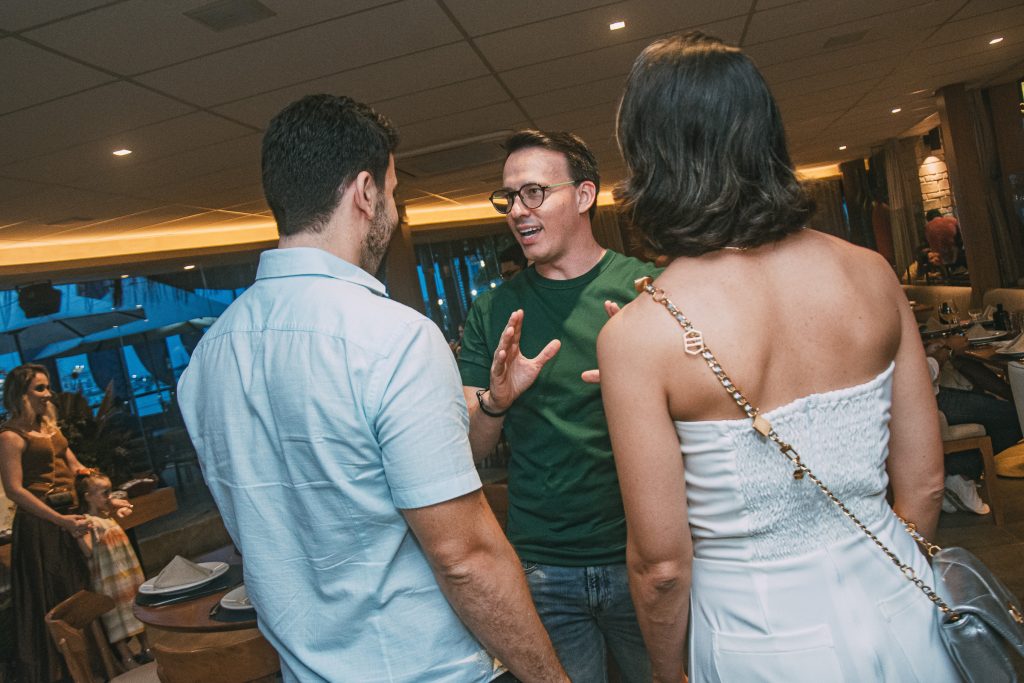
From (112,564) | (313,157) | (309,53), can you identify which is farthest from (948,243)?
(313,157)

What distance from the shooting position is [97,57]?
3.29 metres

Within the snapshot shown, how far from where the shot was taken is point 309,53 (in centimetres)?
371

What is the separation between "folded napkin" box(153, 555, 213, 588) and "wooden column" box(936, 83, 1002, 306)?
27.6 ft

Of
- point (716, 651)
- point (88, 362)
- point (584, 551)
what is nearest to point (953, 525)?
point (584, 551)

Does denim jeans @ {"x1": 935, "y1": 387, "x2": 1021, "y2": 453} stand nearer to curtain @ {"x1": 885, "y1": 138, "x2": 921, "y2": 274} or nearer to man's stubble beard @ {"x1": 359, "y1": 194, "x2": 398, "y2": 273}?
man's stubble beard @ {"x1": 359, "y1": 194, "x2": 398, "y2": 273}

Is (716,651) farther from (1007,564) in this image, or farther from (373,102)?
(373,102)

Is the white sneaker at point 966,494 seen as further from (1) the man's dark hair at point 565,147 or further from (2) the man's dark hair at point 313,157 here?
(2) the man's dark hair at point 313,157

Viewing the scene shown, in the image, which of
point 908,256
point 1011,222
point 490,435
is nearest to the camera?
point 490,435

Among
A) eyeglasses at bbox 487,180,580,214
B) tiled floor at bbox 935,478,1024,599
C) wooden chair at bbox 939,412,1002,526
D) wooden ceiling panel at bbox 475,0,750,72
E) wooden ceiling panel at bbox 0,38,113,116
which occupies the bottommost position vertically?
tiled floor at bbox 935,478,1024,599

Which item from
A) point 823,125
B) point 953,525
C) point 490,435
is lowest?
point 953,525

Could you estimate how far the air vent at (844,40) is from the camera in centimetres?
513

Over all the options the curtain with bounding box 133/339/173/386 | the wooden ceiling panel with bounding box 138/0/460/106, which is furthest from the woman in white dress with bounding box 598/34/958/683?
the curtain with bounding box 133/339/173/386

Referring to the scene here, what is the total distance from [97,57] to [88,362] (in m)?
6.65

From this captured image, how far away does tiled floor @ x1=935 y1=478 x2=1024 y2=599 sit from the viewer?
3599 mm
